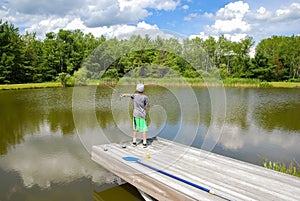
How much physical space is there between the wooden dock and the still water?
711 millimetres

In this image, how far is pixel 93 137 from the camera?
28.4 feet

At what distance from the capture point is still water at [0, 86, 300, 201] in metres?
5.46

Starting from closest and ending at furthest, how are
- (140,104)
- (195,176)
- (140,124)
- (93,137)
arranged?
(195,176), (140,104), (140,124), (93,137)

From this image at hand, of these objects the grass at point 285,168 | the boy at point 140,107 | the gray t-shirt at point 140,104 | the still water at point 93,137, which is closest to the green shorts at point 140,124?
the boy at point 140,107

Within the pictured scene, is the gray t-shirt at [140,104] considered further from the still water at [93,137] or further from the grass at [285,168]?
the grass at [285,168]

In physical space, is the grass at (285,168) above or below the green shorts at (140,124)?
below

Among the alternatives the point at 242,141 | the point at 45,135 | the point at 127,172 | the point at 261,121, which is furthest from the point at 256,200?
the point at 261,121

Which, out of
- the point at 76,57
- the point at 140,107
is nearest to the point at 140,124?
the point at 140,107

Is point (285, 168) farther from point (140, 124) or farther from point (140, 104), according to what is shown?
point (140, 104)

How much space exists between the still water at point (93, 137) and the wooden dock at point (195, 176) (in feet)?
2.33

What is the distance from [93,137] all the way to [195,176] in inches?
205

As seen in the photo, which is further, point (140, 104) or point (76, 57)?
point (76, 57)

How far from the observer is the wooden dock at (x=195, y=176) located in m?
3.53

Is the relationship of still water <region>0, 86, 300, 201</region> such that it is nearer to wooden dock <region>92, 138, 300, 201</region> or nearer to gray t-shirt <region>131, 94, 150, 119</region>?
wooden dock <region>92, 138, 300, 201</region>
